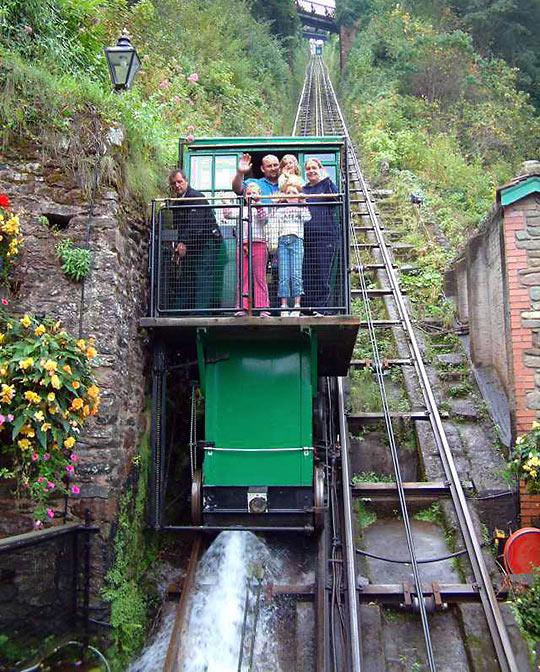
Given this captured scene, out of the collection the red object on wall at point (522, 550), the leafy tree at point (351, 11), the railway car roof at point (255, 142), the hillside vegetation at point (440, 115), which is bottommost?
the red object on wall at point (522, 550)

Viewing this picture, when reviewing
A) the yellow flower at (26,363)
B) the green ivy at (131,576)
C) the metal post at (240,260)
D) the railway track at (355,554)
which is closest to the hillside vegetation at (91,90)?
the metal post at (240,260)

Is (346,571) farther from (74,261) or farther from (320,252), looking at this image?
(74,261)

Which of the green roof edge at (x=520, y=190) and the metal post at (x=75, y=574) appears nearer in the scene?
the metal post at (x=75, y=574)

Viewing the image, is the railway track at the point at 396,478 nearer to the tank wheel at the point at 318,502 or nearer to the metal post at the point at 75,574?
the tank wheel at the point at 318,502

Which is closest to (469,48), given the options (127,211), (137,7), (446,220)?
(446,220)

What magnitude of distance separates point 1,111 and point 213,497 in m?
3.87

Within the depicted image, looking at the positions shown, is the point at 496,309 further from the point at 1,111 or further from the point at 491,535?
the point at 1,111

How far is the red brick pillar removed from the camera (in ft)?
23.0

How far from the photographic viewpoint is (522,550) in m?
5.94

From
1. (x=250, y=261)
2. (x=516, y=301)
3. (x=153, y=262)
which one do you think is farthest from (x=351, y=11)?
(x=250, y=261)

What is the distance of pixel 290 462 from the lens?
18.7 feet

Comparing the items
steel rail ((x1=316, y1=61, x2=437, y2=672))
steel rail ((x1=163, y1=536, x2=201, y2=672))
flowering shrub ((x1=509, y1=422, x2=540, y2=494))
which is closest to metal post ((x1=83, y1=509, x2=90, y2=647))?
steel rail ((x1=163, y1=536, x2=201, y2=672))

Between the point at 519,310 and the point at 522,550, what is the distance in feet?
8.93

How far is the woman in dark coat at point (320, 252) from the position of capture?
19.7 feet
